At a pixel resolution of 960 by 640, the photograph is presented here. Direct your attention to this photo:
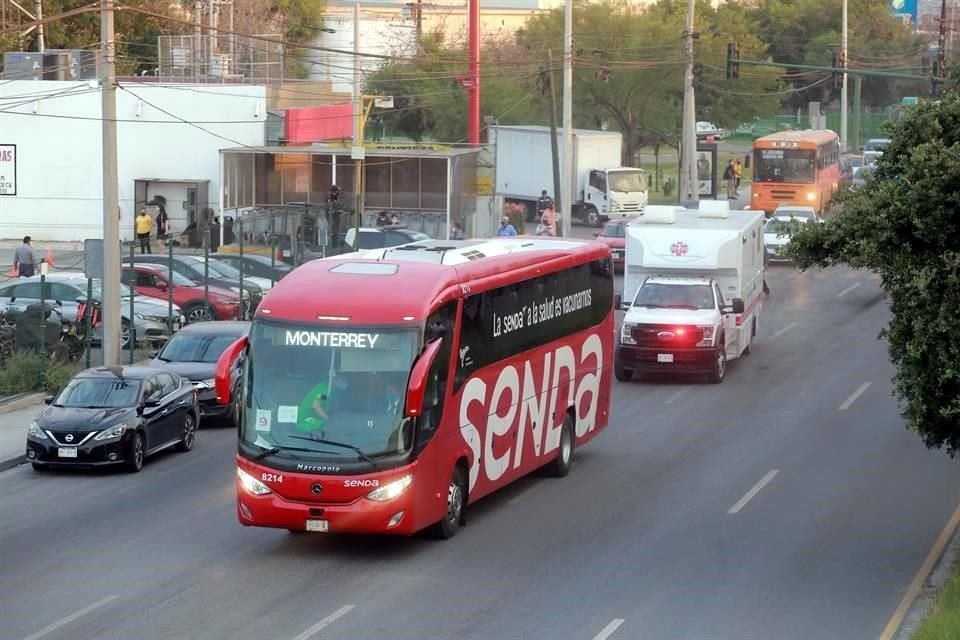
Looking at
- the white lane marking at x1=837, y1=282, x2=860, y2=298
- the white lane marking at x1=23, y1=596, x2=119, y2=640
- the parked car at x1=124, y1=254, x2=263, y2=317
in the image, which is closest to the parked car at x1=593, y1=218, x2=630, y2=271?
the white lane marking at x1=837, y1=282, x2=860, y2=298

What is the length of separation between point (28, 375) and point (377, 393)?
47.2ft

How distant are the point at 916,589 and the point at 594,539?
378 cm

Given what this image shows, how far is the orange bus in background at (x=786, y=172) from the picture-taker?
62156 millimetres

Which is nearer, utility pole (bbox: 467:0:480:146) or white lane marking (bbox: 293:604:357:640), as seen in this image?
white lane marking (bbox: 293:604:357:640)

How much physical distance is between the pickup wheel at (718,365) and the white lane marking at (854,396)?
8.27 feet

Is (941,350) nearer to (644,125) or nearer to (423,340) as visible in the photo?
(423,340)

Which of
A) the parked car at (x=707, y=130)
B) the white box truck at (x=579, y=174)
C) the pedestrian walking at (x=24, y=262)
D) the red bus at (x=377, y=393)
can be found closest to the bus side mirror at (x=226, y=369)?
the red bus at (x=377, y=393)

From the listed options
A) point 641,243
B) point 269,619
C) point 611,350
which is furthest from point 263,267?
point 269,619

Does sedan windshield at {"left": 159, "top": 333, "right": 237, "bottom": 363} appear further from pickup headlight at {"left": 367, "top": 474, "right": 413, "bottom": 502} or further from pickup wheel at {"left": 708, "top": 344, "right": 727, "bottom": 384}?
pickup headlight at {"left": 367, "top": 474, "right": 413, "bottom": 502}

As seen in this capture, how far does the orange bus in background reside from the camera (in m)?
62.2

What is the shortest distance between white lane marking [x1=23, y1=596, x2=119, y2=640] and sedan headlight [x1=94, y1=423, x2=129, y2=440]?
7.10m

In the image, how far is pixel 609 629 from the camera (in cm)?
1382

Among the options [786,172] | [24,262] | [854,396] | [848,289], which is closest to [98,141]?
[24,262]

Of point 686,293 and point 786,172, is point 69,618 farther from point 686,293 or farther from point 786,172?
point 786,172
